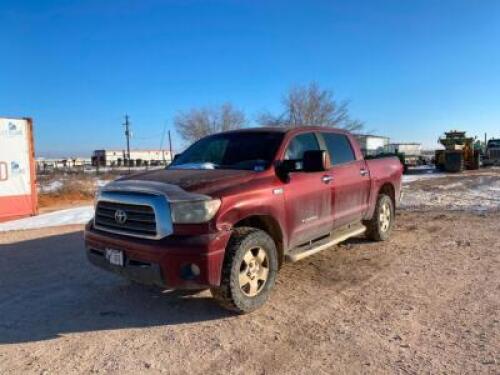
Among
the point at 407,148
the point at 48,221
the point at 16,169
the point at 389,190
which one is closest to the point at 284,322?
the point at 389,190

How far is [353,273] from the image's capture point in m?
5.80

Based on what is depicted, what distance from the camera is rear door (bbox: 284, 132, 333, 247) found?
5070 millimetres

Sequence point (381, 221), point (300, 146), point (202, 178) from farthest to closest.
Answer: point (381, 221) < point (300, 146) < point (202, 178)

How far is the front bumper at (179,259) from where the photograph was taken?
402 centimetres

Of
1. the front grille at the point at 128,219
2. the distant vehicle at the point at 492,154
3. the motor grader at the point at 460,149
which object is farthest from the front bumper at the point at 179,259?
the distant vehicle at the point at 492,154

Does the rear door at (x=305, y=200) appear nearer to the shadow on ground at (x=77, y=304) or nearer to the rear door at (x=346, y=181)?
the rear door at (x=346, y=181)

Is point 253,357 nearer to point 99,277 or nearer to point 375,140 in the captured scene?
point 99,277

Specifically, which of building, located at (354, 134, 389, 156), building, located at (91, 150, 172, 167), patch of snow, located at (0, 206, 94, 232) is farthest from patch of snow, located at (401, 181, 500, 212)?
building, located at (91, 150, 172, 167)

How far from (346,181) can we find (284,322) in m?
2.60

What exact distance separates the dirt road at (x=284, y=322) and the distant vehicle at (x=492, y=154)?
110 feet

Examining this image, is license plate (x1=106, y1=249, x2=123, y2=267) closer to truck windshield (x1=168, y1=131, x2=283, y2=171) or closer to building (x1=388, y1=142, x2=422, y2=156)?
truck windshield (x1=168, y1=131, x2=283, y2=171)

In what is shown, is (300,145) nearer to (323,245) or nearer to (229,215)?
(323,245)

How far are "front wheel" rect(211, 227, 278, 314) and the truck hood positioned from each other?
0.48 m

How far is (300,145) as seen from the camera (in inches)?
223
